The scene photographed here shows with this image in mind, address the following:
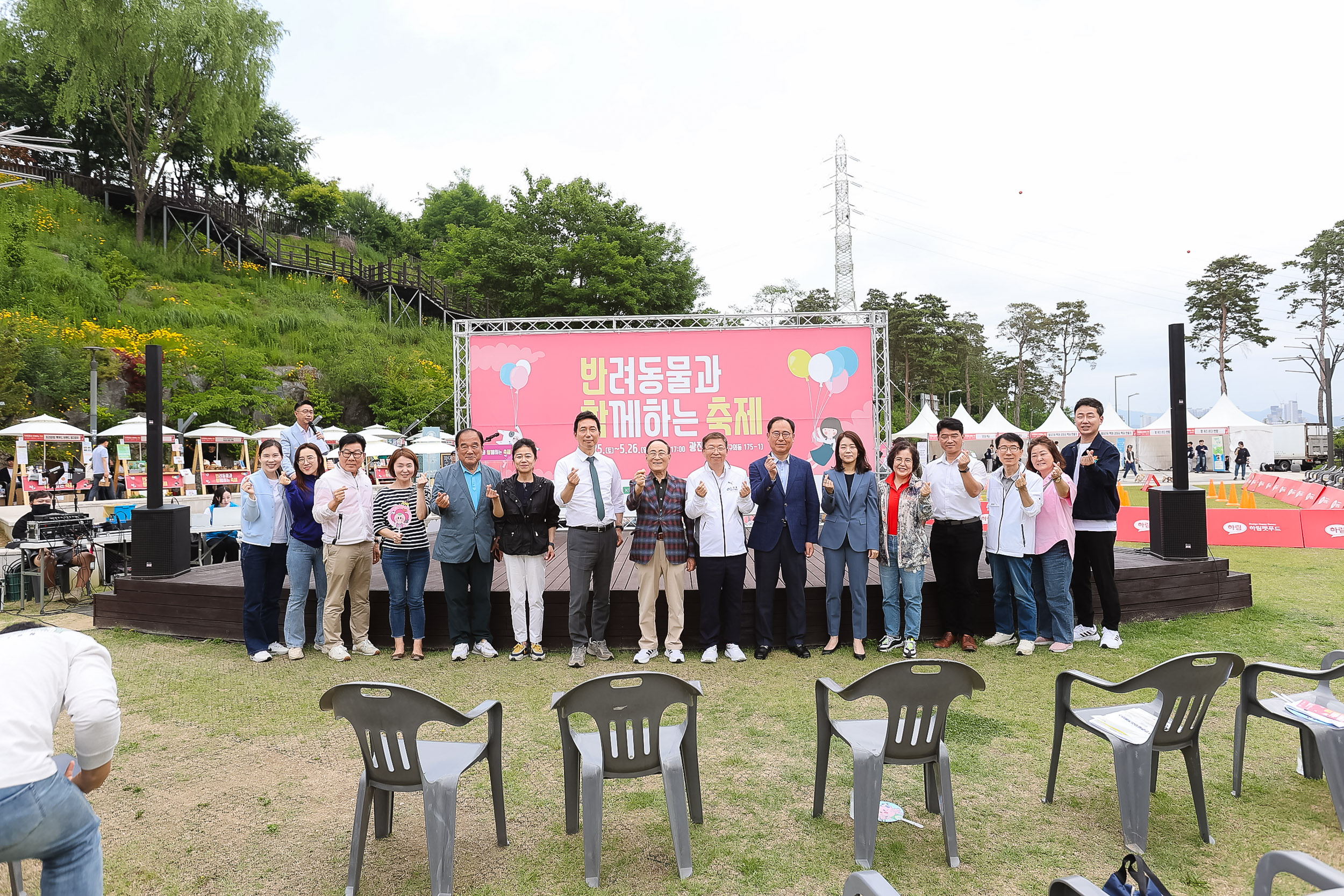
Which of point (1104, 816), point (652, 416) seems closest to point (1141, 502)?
point (652, 416)

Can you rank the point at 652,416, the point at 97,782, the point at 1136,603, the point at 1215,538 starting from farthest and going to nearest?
the point at 1215,538 < the point at 652,416 < the point at 1136,603 < the point at 97,782

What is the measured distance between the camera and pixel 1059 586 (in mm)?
5324

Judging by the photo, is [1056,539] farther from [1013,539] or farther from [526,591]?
[526,591]

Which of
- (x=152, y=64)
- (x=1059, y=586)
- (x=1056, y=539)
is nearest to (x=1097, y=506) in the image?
(x=1056, y=539)

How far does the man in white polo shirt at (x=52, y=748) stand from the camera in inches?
62.0

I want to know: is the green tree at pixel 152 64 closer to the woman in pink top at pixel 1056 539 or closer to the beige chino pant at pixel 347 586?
the beige chino pant at pixel 347 586

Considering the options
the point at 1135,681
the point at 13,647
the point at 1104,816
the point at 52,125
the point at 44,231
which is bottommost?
the point at 1104,816

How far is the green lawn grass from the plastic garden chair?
1204mm

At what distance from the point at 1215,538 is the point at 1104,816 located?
9348mm

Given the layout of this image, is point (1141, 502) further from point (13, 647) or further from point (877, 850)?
point (13, 647)

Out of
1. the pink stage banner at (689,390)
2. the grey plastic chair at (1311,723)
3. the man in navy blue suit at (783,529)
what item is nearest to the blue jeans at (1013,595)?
the man in navy blue suit at (783,529)

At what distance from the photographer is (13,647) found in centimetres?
164

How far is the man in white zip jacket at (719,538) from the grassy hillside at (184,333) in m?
18.2

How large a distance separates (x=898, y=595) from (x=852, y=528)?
724 mm
